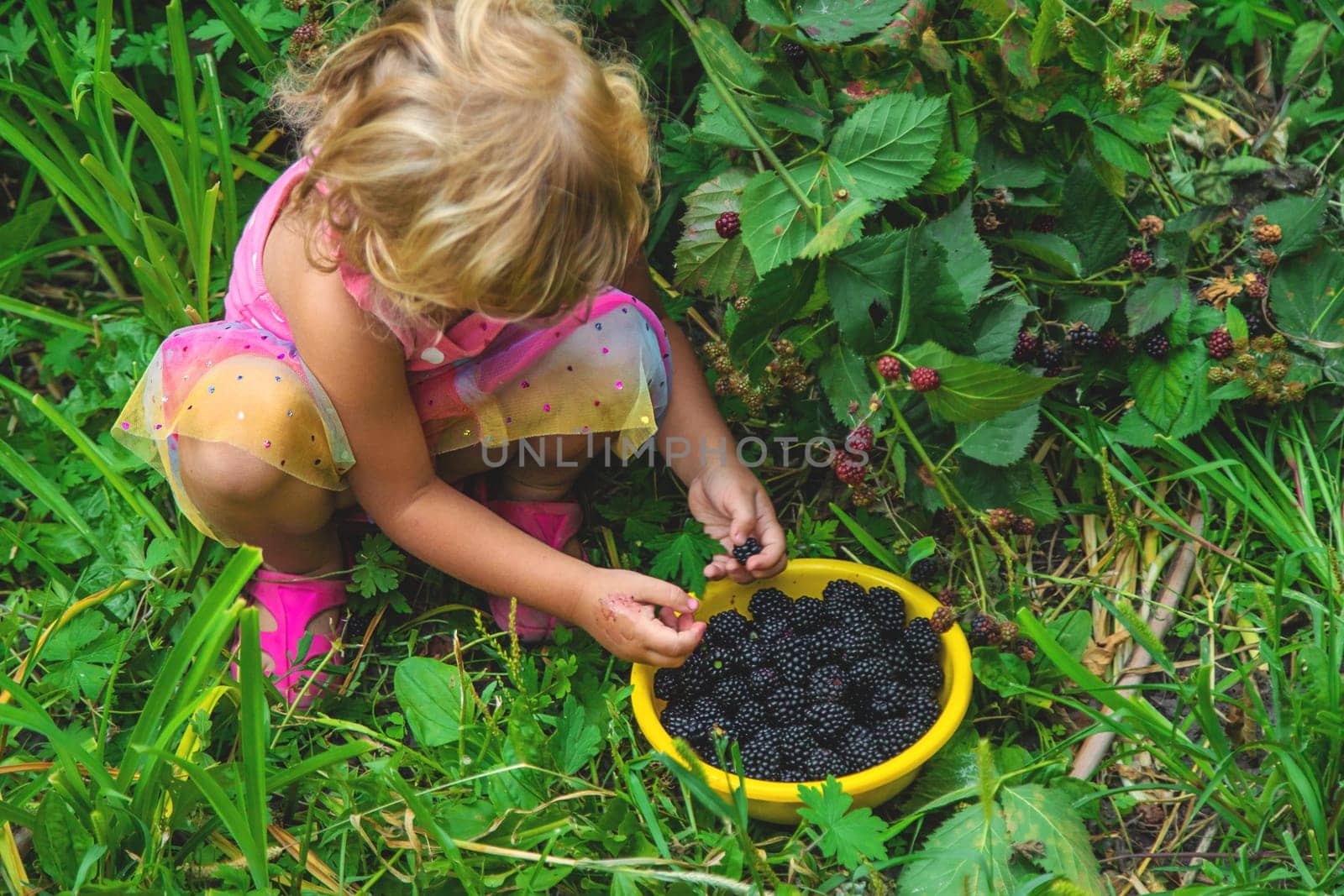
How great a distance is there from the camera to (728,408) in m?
2.04

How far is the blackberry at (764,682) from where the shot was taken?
5.46 feet

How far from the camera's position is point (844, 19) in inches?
64.1

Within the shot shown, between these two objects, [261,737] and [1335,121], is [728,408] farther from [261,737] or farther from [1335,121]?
[1335,121]

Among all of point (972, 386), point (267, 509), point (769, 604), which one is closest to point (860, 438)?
point (972, 386)

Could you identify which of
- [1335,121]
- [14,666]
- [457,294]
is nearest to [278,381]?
[457,294]

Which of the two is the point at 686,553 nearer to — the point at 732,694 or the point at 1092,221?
the point at 732,694

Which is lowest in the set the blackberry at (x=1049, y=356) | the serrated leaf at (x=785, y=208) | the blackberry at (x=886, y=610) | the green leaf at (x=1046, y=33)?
the blackberry at (x=886, y=610)

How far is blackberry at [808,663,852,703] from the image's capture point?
164 cm

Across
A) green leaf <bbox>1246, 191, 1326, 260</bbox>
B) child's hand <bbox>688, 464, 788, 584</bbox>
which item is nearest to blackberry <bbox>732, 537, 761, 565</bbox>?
child's hand <bbox>688, 464, 788, 584</bbox>

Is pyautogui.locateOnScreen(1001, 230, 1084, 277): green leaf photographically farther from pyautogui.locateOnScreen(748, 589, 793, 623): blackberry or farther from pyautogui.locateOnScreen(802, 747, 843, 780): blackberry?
pyautogui.locateOnScreen(802, 747, 843, 780): blackberry

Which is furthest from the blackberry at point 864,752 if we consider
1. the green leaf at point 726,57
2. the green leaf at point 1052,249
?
the green leaf at point 726,57

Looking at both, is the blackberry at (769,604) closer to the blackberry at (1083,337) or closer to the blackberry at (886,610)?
the blackberry at (886,610)

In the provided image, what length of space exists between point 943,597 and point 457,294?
2.68ft

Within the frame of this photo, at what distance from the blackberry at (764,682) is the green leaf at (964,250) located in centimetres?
60
